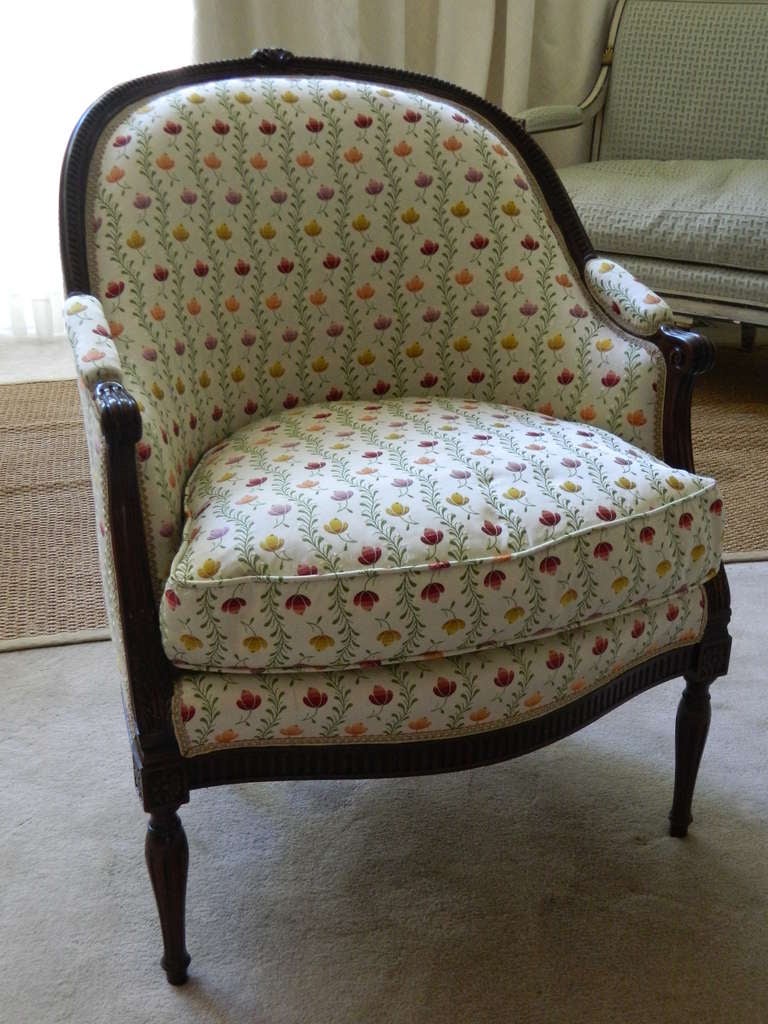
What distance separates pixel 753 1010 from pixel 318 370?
0.92 m

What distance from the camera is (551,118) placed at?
2.83 m

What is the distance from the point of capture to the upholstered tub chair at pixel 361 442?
41.9 inches

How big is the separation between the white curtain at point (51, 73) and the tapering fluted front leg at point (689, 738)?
2.13m

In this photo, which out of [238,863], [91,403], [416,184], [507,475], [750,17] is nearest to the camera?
[91,403]

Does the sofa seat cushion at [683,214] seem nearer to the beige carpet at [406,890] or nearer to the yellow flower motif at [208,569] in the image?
the beige carpet at [406,890]

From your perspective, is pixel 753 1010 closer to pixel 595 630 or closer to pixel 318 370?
pixel 595 630

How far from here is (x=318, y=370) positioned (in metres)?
1.51

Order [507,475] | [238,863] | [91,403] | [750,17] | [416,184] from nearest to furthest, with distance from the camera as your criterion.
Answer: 1. [91,403]
2. [507,475]
3. [238,863]
4. [416,184]
5. [750,17]

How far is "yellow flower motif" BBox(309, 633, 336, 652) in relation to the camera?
105cm

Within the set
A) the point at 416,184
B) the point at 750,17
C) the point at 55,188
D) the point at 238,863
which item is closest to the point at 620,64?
the point at 750,17

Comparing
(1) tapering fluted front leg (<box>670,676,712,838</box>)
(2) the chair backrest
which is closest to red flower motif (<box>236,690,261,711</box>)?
(1) tapering fluted front leg (<box>670,676,712,838</box>)

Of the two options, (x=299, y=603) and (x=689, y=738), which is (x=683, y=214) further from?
(x=299, y=603)

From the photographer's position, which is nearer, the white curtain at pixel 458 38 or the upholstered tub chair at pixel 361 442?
the upholstered tub chair at pixel 361 442

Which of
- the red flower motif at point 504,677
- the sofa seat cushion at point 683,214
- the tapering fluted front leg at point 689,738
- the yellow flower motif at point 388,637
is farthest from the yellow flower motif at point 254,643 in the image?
the sofa seat cushion at point 683,214
